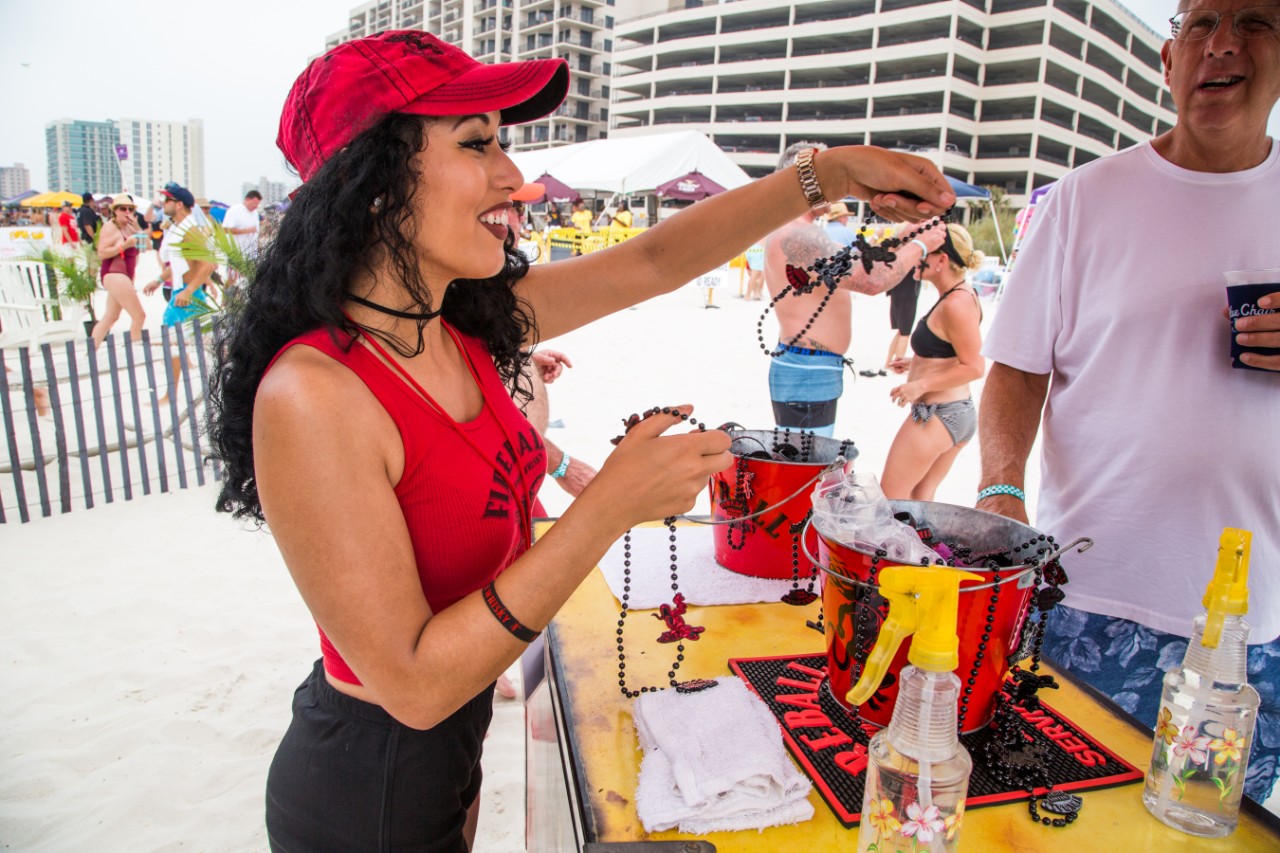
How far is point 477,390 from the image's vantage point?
1.50 meters

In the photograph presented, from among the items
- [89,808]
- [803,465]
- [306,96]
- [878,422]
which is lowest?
[89,808]

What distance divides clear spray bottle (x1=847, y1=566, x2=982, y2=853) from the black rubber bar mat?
0.62 feet

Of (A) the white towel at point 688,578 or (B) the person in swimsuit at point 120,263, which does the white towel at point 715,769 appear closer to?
(A) the white towel at point 688,578

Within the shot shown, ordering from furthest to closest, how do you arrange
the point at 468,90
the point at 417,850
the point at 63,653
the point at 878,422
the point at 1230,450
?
the point at 878,422 < the point at 63,653 < the point at 1230,450 < the point at 417,850 < the point at 468,90

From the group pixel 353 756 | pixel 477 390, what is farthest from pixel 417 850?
pixel 477 390

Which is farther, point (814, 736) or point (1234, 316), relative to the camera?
point (1234, 316)

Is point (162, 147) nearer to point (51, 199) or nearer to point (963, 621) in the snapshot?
point (51, 199)

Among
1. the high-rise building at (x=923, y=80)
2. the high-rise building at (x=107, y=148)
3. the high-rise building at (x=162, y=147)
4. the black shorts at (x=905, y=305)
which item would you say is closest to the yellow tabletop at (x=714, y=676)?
the black shorts at (x=905, y=305)

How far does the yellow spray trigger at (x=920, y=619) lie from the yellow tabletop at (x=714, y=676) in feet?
1.00

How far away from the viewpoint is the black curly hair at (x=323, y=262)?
1205 mm

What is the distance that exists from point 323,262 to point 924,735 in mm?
1097

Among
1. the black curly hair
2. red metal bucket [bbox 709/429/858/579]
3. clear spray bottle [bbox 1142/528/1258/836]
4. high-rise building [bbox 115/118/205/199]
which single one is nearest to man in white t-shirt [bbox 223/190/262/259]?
red metal bucket [bbox 709/429/858/579]

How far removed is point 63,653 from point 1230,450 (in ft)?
15.4

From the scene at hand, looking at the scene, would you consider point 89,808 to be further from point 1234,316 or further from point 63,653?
point 1234,316
